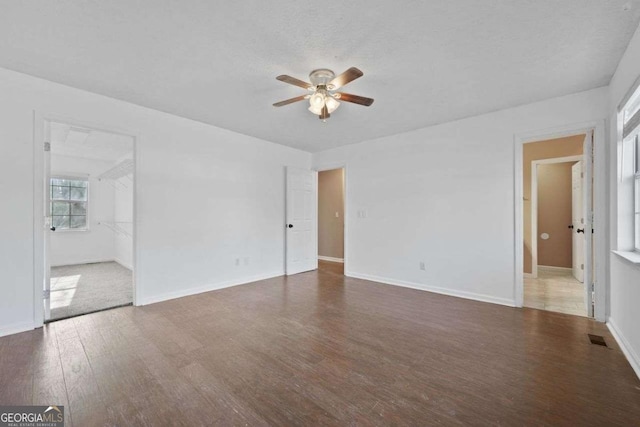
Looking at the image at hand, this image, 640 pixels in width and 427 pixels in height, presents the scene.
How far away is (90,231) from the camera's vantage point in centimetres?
648

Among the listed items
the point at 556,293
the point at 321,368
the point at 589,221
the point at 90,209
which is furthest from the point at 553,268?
the point at 90,209

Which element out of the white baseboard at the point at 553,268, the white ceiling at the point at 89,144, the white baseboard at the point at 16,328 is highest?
the white ceiling at the point at 89,144

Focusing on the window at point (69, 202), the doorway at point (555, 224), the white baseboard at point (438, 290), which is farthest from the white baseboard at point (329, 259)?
the window at point (69, 202)

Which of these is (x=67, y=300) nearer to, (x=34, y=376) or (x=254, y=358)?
(x=34, y=376)

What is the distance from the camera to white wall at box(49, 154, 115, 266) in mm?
6098

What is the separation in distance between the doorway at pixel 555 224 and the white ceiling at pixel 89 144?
6747 mm

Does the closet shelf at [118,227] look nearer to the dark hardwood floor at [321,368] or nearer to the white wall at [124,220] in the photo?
the white wall at [124,220]

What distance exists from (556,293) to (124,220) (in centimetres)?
821

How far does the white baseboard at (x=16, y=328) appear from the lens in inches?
102

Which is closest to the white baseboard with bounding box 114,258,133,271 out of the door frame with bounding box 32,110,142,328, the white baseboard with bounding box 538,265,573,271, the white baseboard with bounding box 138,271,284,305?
the white baseboard with bounding box 138,271,284,305

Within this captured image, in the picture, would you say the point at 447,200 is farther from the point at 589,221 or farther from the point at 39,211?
the point at 39,211

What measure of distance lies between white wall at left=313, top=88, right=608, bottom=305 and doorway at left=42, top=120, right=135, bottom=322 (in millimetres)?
4265

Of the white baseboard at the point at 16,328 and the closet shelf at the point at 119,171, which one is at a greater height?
the closet shelf at the point at 119,171

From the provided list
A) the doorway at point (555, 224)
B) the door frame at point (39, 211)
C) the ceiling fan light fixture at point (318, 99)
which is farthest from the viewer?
the doorway at point (555, 224)
